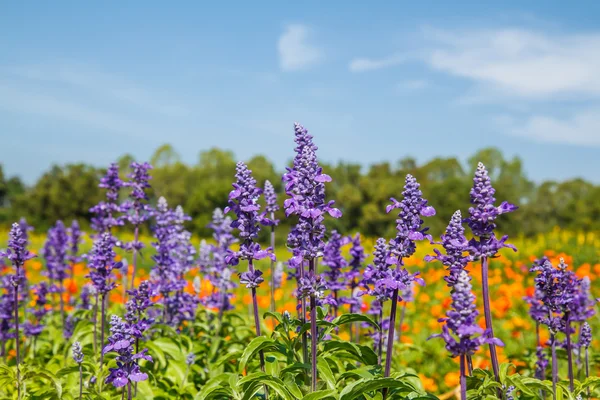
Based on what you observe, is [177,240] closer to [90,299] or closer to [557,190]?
[90,299]

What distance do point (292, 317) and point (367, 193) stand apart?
76.1 feet

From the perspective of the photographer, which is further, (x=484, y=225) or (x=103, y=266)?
(x=103, y=266)

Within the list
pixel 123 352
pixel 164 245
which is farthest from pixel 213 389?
pixel 164 245

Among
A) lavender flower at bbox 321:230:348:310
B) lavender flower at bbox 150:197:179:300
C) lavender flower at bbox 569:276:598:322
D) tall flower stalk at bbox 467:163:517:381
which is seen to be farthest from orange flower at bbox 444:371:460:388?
tall flower stalk at bbox 467:163:517:381

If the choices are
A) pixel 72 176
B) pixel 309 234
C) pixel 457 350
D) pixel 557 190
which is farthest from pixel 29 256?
pixel 557 190

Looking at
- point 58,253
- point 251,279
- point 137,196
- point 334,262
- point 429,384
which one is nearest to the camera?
point 251,279

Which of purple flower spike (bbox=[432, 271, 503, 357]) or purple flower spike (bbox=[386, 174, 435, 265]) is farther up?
purple flower spike (bbox=[386, 174, 435, 265])

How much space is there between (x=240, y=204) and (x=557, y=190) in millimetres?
44270

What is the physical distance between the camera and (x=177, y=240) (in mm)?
6629

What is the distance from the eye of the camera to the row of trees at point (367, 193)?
27.2 m

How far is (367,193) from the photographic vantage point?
27.6 m

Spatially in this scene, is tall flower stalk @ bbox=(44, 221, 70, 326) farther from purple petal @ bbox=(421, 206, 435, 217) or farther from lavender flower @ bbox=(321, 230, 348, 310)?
purple petal @ bbox=(421, 206, 435, 217)

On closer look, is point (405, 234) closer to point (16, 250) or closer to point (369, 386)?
point (369, 386)

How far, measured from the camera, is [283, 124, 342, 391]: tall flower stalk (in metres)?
3.62
